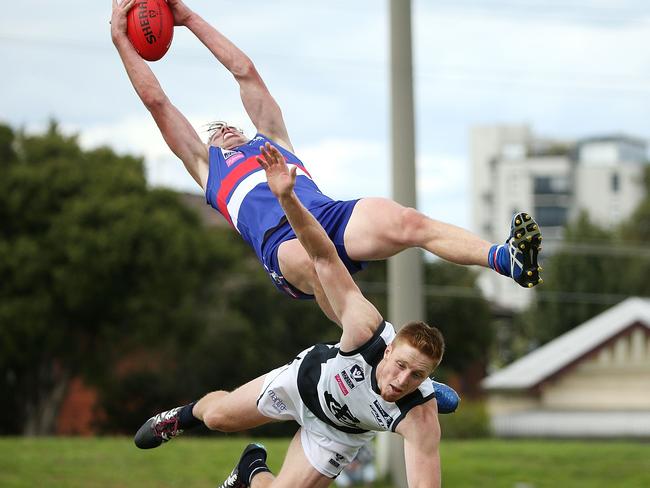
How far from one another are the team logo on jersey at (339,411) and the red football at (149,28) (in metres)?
2.54

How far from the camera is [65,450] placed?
16.9 meters

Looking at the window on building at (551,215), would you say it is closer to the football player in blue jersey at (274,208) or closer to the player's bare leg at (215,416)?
the football player in blue jersey at (274,208)

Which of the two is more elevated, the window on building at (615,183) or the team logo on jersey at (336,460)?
the team logo on jersey at (336,460)

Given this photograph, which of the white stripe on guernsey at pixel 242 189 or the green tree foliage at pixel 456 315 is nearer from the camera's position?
the white stripe on guernsey at pixel 242 189

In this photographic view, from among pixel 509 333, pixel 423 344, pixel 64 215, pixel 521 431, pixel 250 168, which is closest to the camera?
pixel 423 344

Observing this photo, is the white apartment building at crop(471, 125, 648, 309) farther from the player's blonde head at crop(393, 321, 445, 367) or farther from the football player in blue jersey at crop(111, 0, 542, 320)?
the player's blonde head at crop(393, 321, 445, 367)

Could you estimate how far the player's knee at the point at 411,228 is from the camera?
6.61 m

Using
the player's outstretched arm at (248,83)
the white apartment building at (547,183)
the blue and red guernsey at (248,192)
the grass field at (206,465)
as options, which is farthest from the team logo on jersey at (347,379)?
the white apartment building at (547,183)

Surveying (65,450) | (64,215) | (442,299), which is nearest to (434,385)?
(65,450)

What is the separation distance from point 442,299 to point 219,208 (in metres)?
Result: 36.2

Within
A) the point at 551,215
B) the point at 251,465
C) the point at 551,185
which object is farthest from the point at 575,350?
the point at 551,215

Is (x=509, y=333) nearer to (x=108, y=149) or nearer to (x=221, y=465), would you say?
(x=108, y=149)

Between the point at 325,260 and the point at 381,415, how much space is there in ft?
3.01

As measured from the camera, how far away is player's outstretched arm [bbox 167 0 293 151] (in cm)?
802
